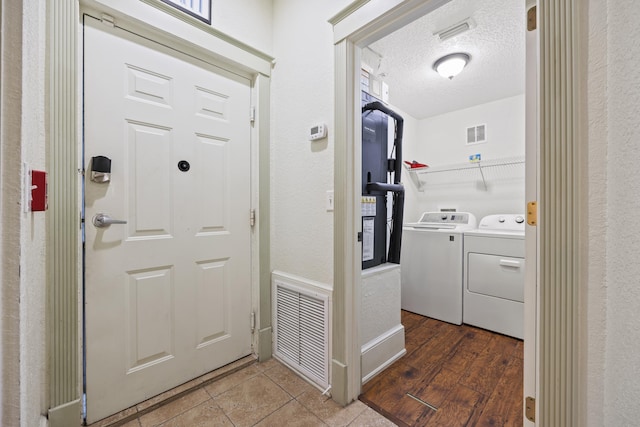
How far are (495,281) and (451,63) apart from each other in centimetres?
198

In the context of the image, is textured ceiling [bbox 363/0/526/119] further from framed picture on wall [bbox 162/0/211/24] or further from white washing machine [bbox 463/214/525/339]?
white washing machine [bbox 463/214/525/339]

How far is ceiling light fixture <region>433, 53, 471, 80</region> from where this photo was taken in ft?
7.20

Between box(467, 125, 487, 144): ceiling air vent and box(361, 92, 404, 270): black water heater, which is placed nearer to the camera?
box(361, 92, 404, 270): black water heater

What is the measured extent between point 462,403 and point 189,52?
101 inches

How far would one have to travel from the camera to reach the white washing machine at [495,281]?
6.87 ft

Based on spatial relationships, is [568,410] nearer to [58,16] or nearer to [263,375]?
[263,375]

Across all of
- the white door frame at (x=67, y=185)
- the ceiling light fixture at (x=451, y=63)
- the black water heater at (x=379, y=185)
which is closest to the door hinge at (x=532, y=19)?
the black water heater at (x=379, y=185)

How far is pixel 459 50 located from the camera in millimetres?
2146

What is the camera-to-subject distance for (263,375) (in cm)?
159

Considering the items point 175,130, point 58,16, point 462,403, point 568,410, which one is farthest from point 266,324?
point 58,16

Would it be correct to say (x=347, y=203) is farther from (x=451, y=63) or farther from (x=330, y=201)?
(x=451, y=63)

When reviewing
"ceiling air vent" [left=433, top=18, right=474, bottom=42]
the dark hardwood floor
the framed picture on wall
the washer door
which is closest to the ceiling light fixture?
"ceiling air vent" [left=433, top=18, right=474, bottom=42]

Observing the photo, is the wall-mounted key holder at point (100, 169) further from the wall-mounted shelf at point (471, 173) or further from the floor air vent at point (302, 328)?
the wall-mounted shelf at point (471, 173)

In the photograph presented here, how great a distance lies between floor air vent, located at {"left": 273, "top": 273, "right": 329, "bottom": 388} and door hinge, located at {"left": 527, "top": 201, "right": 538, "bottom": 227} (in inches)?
39.9
